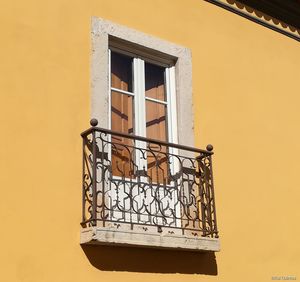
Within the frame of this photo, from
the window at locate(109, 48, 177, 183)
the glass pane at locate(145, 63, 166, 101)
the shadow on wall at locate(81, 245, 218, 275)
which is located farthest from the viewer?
the glass pane at locate(145, 63, 166, 101)

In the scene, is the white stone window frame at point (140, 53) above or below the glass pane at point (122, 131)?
above

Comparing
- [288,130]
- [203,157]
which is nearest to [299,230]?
[288,130]

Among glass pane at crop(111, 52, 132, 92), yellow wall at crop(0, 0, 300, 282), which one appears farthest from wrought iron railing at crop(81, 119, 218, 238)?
glass pane at crop(111, 52, 132, 92)

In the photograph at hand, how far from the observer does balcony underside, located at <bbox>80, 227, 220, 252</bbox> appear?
17.0 feet

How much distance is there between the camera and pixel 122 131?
6160 mm

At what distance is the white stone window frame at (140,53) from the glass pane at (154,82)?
0.12 meters

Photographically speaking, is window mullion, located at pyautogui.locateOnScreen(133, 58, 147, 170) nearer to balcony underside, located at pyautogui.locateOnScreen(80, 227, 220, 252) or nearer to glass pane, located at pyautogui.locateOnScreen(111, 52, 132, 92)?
glass pane, located at pyautogui.locateOnScreen(111, 52, 132, 92)

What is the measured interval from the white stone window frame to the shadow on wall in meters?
1.16

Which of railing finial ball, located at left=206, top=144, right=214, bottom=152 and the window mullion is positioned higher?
the window mullion

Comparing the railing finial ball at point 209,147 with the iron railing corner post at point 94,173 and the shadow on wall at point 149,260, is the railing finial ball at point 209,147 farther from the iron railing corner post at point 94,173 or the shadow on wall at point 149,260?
the iron railing corner post at point 94,173

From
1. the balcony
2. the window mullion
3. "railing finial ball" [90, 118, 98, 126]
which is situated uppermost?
the window mullion

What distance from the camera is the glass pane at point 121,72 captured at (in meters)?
6.30

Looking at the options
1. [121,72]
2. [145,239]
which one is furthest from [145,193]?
[121,72]

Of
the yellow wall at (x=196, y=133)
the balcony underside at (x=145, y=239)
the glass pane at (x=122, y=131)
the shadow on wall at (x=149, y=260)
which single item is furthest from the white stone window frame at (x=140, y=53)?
the shadow on wall at (x=149, y=260)
